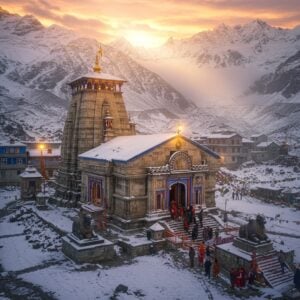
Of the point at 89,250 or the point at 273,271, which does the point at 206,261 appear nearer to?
the point at 273,271

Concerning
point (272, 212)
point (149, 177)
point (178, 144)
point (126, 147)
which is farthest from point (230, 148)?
point (149, 177)

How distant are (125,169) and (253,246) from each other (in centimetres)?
1146

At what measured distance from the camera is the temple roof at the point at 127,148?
96.9 ft

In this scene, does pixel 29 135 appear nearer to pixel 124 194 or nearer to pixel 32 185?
pixel 32 185

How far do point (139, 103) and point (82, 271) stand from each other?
591 ft

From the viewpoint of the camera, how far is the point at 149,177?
29.0 metres

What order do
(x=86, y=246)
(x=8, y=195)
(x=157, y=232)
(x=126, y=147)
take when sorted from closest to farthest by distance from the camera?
1. (x=86, y=246)
2. (x=157, y=232)
3. (x=126, y=147)
4. (x=8, y=195)

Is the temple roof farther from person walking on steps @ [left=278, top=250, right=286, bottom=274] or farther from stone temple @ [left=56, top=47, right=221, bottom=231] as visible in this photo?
person walking on steps @ [left=278, top=250, right=286, bottom=274]

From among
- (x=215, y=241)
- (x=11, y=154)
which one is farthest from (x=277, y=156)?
(x=215, y=241)

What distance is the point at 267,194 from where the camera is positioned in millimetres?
49406

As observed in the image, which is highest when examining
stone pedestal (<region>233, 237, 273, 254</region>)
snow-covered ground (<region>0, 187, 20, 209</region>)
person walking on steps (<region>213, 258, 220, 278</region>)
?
stone pedestal (<region>233, 237, 273, 254</region>)

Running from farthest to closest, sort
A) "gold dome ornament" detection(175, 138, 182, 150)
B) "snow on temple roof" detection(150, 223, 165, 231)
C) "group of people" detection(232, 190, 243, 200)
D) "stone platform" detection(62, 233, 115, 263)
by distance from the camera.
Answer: "group of people" detection(232, 190, 243, 200), "gold dome ornament" detection(175, 138, 182, 150), "snow on temple roof" detection(150, 223, 165, 231), "stone platform" detection(62, 233, 115, 263)

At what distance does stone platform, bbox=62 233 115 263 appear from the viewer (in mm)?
22969

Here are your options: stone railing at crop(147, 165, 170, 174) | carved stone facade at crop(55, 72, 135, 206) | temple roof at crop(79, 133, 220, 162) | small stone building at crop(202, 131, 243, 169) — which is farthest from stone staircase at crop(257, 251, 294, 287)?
small stone building at crop(202, 131, 243, 169)
